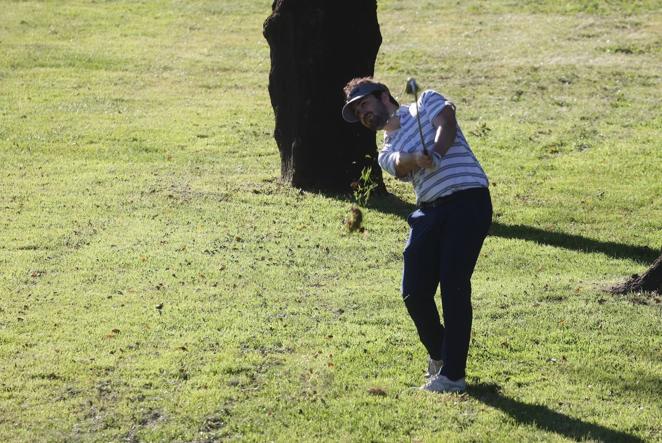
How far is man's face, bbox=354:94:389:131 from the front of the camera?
6816 millimetres

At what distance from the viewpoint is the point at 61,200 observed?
13.1 metres

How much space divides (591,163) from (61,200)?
6.72 meters

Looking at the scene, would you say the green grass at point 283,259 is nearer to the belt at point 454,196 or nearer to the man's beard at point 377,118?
the belt at point 454,196

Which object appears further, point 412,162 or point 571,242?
point 571,242

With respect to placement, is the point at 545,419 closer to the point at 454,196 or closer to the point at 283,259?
the point at 454,196

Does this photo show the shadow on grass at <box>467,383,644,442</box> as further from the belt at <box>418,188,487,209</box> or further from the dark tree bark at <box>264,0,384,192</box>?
the dark tree bark at <box>264,0,384,192</box>

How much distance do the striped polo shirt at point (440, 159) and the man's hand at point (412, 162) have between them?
0.05 metres

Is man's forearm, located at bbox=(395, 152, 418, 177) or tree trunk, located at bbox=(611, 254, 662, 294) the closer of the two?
man's forearm, located at bbox=(395, 152, 418, 177)

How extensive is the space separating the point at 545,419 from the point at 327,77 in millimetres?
7491

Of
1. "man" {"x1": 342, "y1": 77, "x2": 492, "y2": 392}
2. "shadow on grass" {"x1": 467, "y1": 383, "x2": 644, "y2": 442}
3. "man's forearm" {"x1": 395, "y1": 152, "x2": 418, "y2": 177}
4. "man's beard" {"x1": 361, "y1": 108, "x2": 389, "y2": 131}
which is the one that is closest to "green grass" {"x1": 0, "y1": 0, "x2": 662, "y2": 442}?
"shadow on grass" {"x1": 467, "y1": 383, "x2": 644, "y2": 442}

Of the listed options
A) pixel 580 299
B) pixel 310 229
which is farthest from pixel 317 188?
pixel 580 299

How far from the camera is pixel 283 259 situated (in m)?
10.8

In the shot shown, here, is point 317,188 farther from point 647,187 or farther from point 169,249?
point 647,187

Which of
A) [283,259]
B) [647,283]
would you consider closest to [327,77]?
[283,259]
